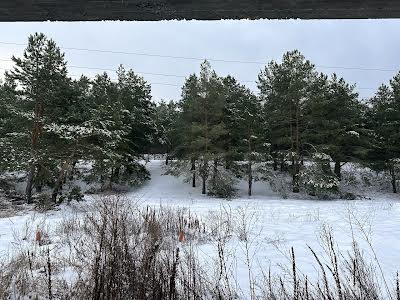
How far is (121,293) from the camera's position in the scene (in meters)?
2.96

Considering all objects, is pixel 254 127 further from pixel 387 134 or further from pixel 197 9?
pixel 197 9

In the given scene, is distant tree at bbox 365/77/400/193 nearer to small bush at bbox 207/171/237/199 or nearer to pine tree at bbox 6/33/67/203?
small bush at bbox 207/171/237/199

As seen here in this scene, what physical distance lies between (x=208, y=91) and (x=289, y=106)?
21.5 ft

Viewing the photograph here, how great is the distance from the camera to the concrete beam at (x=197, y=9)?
1.47 meters

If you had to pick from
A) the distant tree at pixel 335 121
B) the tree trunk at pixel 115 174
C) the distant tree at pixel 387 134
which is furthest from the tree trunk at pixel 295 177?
the tree trunk at pixel 115 174

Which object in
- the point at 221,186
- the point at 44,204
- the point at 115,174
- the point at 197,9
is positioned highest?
the point at 197,9

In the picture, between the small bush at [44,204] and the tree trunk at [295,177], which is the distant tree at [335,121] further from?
the small bush at [44,204]

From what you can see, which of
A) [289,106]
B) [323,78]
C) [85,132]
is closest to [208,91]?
[289,106]

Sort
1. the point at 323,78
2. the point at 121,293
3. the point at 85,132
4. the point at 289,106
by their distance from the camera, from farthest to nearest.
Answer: the point at 323,78 < the point at 289,106 < the point at 85,132 < the point at 121,293

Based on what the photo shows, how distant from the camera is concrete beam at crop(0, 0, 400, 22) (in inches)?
57.7

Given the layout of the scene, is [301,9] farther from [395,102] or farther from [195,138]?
[395,102]

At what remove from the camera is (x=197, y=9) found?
1525mm

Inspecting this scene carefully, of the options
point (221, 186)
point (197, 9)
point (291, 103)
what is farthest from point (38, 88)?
point (197, 9)

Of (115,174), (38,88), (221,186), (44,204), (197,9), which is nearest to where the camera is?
(197,9)
